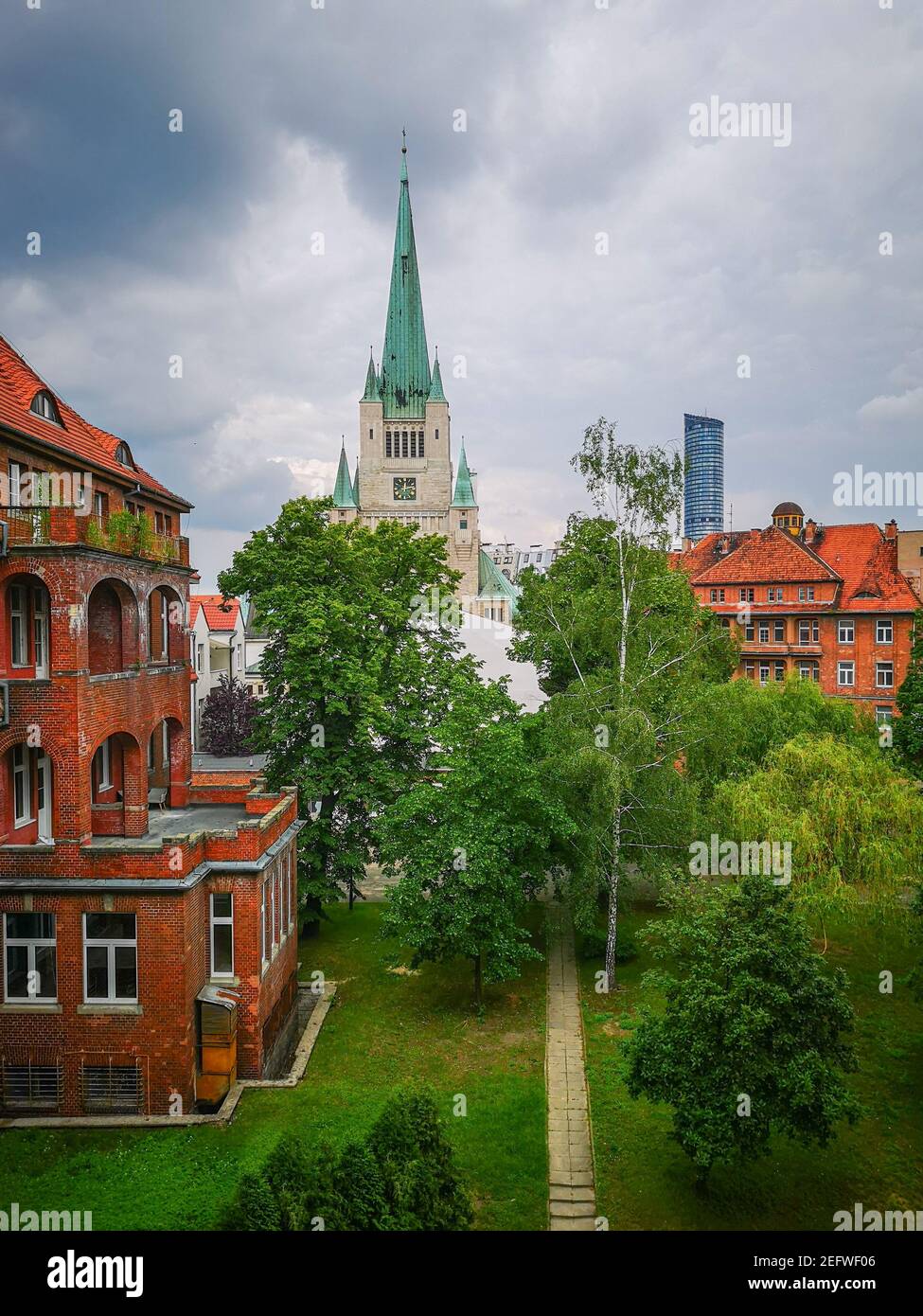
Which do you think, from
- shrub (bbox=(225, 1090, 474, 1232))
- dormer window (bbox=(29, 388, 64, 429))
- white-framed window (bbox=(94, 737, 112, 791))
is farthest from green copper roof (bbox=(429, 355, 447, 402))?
shrub (bbox=(225, 1090, 474, 1232))

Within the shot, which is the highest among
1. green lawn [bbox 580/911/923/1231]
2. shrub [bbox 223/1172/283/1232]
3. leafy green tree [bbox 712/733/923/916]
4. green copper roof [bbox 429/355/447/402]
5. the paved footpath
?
green copper roof [bbox 429/355/447/402]

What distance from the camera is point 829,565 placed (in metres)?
47.9

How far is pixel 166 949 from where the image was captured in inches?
609

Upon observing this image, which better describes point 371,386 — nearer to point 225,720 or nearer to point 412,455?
point 412,455

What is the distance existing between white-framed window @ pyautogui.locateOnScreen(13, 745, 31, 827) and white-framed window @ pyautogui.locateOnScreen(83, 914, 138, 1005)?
9.45ft

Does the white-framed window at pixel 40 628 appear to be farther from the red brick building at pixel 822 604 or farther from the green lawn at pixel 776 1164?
the red brick building at pixel 822 604

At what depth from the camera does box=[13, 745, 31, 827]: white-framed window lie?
1664 cm

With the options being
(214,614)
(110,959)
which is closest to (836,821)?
(110,959)

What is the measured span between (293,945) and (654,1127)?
10044 millimetres

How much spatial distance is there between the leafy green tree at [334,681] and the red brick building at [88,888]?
5427 mm

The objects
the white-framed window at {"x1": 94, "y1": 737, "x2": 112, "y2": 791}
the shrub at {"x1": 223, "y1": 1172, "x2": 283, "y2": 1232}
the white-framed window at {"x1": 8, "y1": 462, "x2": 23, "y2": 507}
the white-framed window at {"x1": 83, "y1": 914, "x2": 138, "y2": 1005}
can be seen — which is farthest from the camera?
the white-framed window at {"x1": 94, "y1": 737, "x2": 112, "y2": 791}

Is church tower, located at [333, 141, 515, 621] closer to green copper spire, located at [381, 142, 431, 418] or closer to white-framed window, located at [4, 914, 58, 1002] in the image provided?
green copper spire, located at [381, 142, 431, 418]

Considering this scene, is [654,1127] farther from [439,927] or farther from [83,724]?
[83,724]
